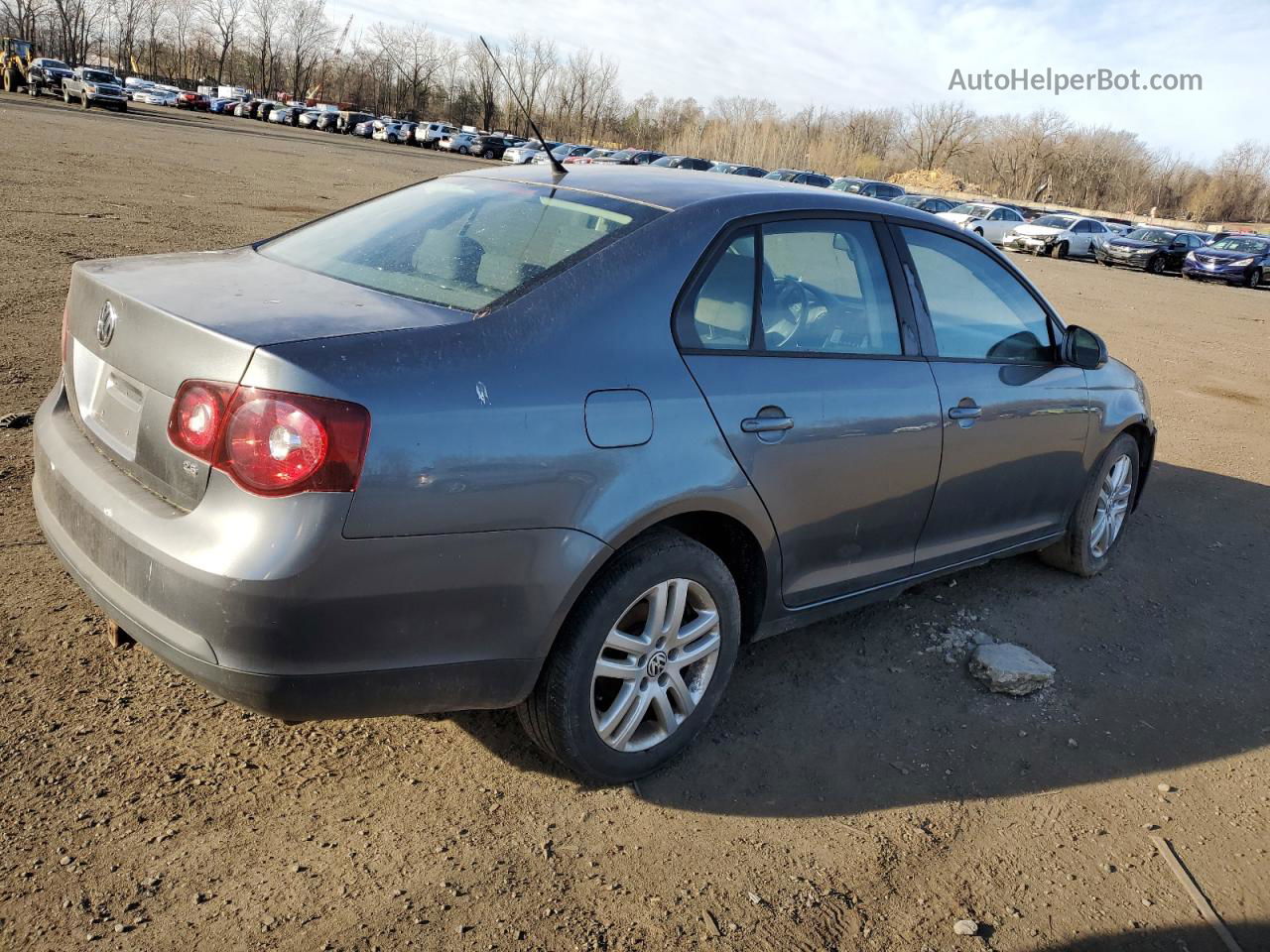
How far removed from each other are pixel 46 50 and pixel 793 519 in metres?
119

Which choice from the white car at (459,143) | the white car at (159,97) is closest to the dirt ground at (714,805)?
the white car at (459,143)

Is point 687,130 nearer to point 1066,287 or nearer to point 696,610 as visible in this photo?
point 1066,287

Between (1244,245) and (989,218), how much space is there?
7.43 meters

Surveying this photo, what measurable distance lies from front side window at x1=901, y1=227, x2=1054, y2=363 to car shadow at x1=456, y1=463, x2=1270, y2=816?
1.17m

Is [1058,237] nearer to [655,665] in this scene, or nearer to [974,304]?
[974,304]

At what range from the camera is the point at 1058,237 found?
3206 cm

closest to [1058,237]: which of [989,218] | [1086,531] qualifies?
[989,218]

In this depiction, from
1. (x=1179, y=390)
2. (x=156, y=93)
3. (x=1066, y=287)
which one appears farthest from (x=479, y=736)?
(x=156, y=93)

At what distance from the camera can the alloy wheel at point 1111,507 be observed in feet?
16.2

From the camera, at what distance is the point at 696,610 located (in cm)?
305

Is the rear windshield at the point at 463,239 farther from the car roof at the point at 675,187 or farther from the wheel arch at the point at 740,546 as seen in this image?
the wheel arch at the point at 740,546

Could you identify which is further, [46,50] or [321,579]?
[46,50]

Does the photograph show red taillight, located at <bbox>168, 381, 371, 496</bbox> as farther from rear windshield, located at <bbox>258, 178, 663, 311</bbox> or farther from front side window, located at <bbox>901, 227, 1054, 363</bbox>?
front side window, located at <bbox>901, 227, 1054, 363</bbox>

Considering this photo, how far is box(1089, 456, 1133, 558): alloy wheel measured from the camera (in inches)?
195
